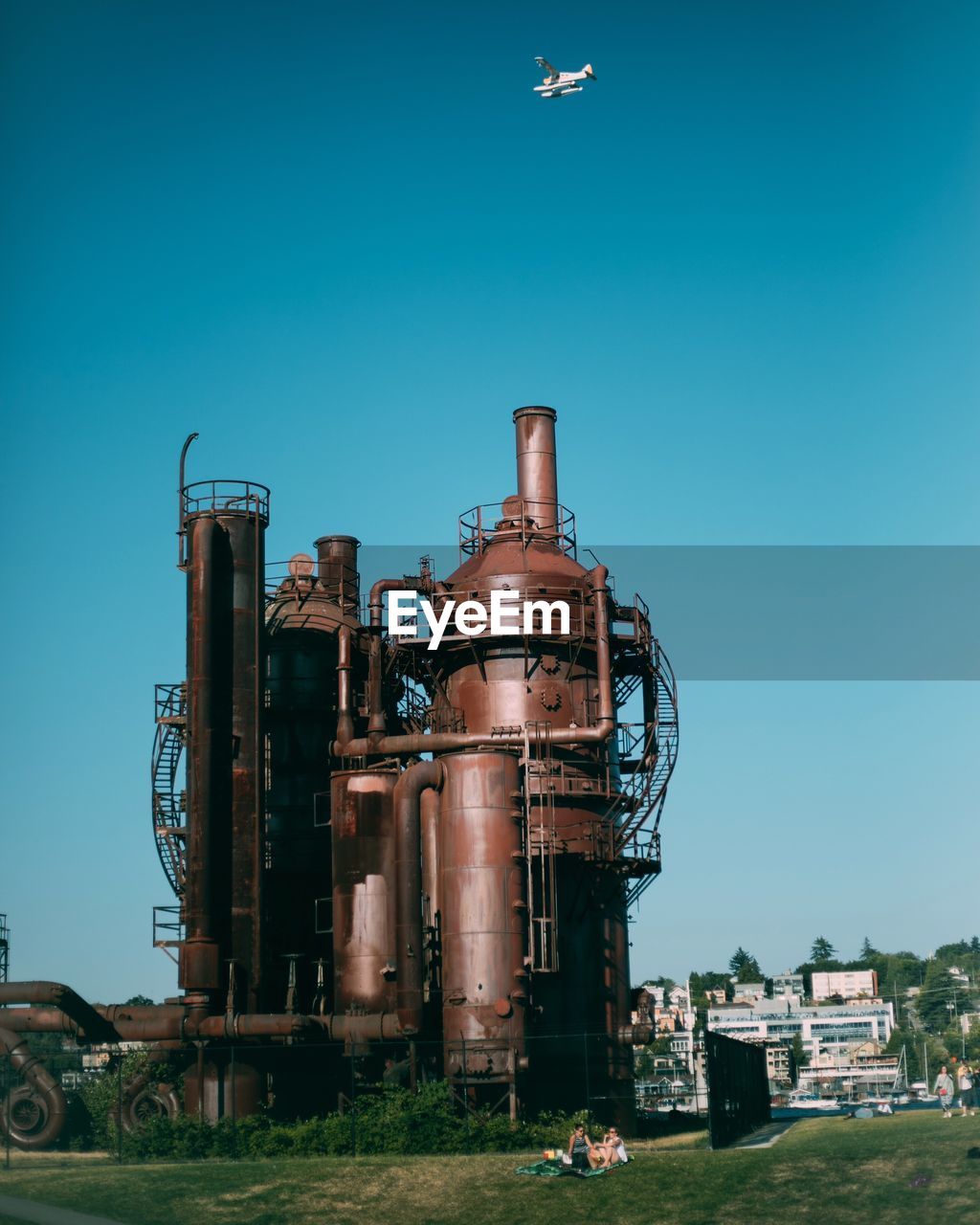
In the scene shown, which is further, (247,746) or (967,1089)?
(247,746)

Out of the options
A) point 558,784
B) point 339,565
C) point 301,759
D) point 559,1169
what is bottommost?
point 559,1169

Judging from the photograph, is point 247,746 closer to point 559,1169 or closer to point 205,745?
point 205,745

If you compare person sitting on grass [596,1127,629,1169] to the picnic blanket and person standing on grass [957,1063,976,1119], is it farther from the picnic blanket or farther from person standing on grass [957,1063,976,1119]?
person standing on grass [957,1063,976,1119]

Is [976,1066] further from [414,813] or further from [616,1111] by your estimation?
[414,813]

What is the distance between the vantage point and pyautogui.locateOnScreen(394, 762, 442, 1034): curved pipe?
56.9 meters

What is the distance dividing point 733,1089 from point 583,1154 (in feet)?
56.2

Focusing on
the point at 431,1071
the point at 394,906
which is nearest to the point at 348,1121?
the point at 431,1071

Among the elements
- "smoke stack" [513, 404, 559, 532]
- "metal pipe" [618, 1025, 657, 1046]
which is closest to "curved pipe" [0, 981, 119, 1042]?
"metal pipe" [618, 1025, 657, 1046]

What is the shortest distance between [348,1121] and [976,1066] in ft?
68.5

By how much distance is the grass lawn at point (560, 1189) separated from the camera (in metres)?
39.8

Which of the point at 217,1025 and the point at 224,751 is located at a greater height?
the point at 224,751

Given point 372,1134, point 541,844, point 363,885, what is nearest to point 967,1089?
point 541,844

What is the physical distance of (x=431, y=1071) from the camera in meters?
56.9

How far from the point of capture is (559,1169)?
148ft
